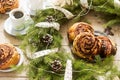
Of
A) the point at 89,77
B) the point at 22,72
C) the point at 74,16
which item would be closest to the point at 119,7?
the point at 74,16

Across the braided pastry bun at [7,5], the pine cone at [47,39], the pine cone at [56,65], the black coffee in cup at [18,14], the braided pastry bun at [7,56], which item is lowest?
the pine cone at [56,65]

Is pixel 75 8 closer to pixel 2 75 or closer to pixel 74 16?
pixel 74 16

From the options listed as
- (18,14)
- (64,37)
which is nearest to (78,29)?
(64,37)

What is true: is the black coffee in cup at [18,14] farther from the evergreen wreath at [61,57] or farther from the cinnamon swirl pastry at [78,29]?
the cinnamon swirl pastry at [78,29]

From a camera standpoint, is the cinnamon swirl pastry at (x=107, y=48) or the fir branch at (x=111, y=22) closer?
the cinnamon swirl pastry at (x=107, y=48)

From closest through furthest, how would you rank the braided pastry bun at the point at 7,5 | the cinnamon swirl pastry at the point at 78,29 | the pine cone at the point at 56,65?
the pine cone at the point at 56,65 < the cinnamon swirl pastry at the point at 78,29 < the braided pastry bun at the point at 7,5

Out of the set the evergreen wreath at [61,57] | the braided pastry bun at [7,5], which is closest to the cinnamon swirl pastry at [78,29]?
the evergreen wreath at [61,57]
